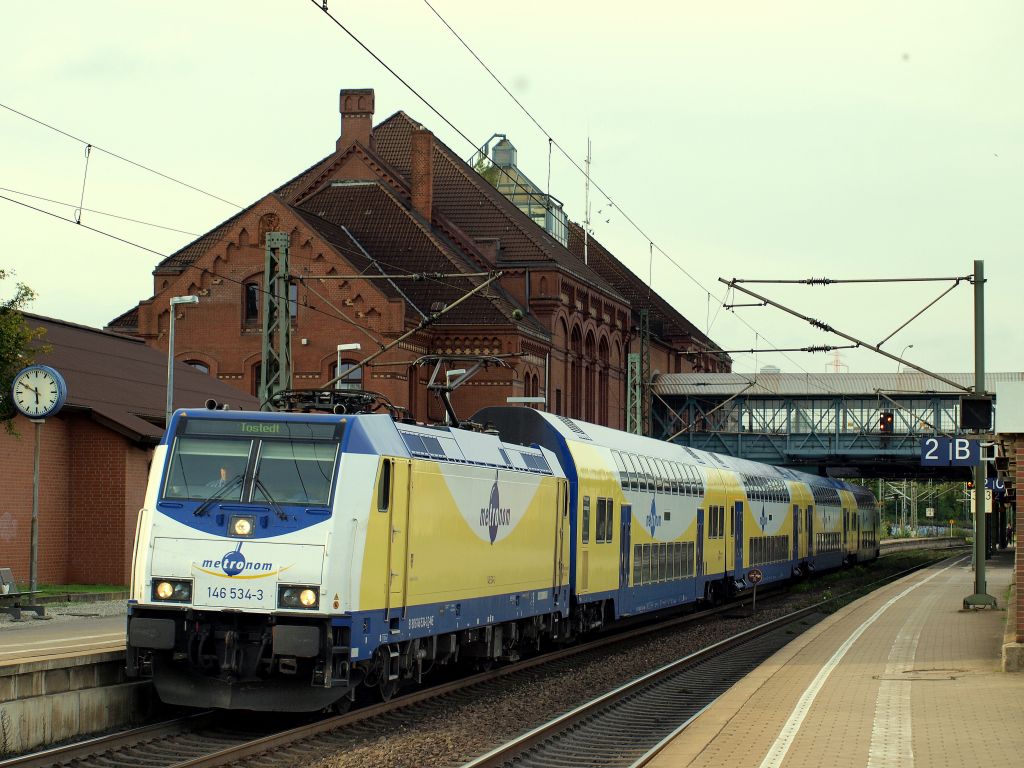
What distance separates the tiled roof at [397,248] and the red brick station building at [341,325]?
87 mm

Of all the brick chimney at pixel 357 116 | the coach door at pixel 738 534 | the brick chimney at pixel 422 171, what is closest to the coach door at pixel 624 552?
the coach door at pixel 738 534

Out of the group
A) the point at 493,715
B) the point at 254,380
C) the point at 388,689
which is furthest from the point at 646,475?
the point at 254,380

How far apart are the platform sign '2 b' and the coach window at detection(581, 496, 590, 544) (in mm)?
6588

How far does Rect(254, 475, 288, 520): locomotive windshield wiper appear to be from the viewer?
45.9ft

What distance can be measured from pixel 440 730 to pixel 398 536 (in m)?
1.96

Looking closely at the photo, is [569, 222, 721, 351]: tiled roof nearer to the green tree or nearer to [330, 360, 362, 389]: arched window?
[330, 360, 362, 389]: arched window

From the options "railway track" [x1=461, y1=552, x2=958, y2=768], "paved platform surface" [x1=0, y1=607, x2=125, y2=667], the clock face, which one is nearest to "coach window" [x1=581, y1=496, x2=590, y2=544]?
"railway track" [x1=461, y1=552, x2=958, y2=768]

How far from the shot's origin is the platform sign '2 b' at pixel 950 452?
84.2ft

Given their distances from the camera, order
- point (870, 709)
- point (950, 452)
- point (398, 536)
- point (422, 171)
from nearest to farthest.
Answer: point (870, 709), point (398, 536), point (950, 452), point (422, 171)

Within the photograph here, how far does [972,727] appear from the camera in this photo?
1327cm

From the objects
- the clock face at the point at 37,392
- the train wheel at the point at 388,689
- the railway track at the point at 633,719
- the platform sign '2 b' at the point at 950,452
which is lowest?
the railway track at the point at 633,719

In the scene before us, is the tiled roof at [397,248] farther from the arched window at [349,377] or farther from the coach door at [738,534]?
the coach door at [738,534]

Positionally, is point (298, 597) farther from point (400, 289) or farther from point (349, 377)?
point (400, 289)

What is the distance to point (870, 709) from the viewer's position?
14.6m
